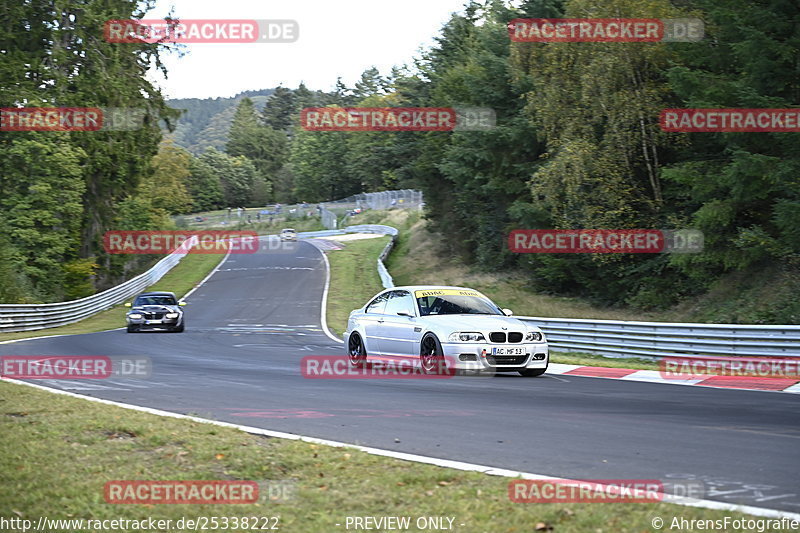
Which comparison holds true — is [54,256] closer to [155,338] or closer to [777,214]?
[155,338]

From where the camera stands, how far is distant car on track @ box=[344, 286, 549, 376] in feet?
45.8

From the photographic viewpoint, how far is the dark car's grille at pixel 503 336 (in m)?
14.1

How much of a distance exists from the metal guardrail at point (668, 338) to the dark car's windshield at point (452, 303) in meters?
4.51

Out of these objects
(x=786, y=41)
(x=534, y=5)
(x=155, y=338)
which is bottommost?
(x=155, y=338)

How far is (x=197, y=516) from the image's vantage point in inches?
217

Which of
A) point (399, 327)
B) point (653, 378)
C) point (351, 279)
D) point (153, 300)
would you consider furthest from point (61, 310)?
point (653, 378)

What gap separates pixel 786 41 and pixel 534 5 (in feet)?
58.0

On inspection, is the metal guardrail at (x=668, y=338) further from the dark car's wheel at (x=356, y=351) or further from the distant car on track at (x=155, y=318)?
the distant car on track at (x=155, y=318)

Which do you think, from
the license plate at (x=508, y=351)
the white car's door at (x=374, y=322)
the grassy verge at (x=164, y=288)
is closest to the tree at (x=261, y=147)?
the grassy verge at (x=164, y=288)

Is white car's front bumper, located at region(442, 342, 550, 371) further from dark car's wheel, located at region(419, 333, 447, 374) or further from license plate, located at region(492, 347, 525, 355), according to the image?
dark car's wheel, located at region(419, 333, 447, 374)

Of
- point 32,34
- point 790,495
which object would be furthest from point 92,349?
point 32,34

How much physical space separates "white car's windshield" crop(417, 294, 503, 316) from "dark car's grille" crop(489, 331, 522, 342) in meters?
1.08

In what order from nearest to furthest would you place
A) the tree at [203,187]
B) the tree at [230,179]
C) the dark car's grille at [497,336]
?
the dark car's grille at [497,336] → the tree at [203,187] → the tree at [230,179]

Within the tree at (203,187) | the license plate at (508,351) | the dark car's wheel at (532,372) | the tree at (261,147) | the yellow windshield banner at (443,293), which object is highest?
the tree at (261,147)
